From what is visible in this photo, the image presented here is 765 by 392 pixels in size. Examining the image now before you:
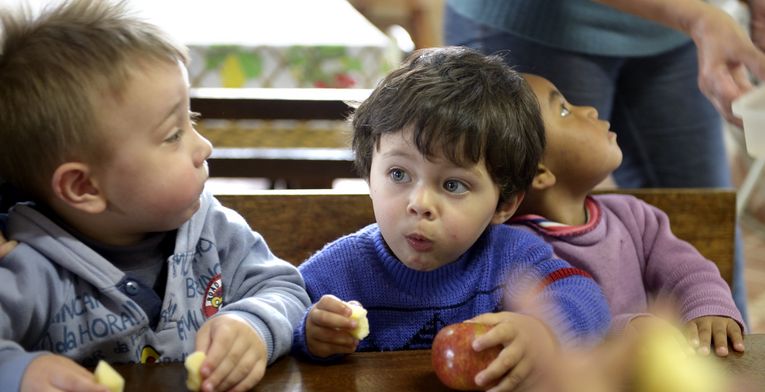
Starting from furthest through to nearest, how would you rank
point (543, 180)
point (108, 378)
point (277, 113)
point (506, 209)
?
1. point (277, 113)
2. point (543, 180)
3. point (506, 209)
4. point (108, 378)

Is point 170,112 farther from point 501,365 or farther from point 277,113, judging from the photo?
point 277,113

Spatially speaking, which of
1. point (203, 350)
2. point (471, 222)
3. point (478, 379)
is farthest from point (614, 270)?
point (203, 350)

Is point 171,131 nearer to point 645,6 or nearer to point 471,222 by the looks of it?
→ point 471,222

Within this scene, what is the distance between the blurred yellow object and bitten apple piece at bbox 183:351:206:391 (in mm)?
403

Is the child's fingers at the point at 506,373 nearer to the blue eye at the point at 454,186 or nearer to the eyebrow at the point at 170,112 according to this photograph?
the blue eye at the point at 454,186

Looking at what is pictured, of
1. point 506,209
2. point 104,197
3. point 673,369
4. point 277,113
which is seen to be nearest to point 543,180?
point 506,209

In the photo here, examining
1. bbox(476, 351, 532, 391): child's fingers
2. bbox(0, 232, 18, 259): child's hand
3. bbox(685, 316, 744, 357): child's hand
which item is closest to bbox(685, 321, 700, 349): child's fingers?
bbox(685, 316, 744, 357): child's hand

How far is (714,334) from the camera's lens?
104 centimetres

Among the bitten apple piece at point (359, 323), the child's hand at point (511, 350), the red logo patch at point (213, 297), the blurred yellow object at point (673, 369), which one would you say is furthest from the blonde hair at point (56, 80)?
the blurred yellow object at point (673, 369)

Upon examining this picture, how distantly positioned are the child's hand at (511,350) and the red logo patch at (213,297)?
1.01 ft

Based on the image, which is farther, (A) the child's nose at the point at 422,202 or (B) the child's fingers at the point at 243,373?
(A) the child's nose at the point at 422,202

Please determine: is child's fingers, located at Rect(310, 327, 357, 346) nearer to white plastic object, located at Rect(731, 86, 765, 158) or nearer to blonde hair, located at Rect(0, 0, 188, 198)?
blonde hair, located at Rect(0, 0, 188, 198)

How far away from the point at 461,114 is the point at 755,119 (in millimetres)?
301

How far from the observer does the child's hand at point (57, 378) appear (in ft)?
2.59
